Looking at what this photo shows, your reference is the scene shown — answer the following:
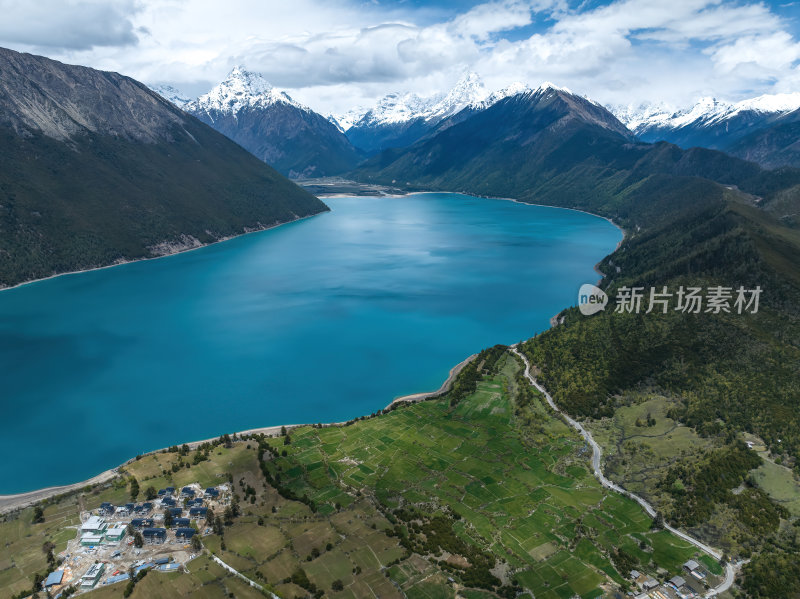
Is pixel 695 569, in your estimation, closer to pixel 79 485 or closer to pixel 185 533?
pixel 185 533

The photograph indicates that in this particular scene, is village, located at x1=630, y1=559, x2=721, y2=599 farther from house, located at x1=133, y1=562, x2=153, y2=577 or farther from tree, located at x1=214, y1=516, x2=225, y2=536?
house, located at x1=133, y1=562, x2=153, y2=577

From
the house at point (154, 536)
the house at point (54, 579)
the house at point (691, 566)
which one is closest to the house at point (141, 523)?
the house at point (154, 536)

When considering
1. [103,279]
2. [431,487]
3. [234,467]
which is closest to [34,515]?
[234,467]

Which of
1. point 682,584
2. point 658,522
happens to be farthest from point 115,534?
point 658,522

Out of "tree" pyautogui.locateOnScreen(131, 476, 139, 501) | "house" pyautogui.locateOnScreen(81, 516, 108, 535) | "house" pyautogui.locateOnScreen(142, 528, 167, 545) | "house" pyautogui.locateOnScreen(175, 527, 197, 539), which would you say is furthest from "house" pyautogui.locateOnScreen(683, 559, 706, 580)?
"tree" pyautogui.locateOnScreen(131, 476, 139, 501)

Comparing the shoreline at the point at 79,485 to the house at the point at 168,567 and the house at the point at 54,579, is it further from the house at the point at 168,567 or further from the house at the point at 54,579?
the house at the point at 168,567

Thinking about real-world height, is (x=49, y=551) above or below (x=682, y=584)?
above

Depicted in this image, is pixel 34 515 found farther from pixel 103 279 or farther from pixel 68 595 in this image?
pixel 103 279
